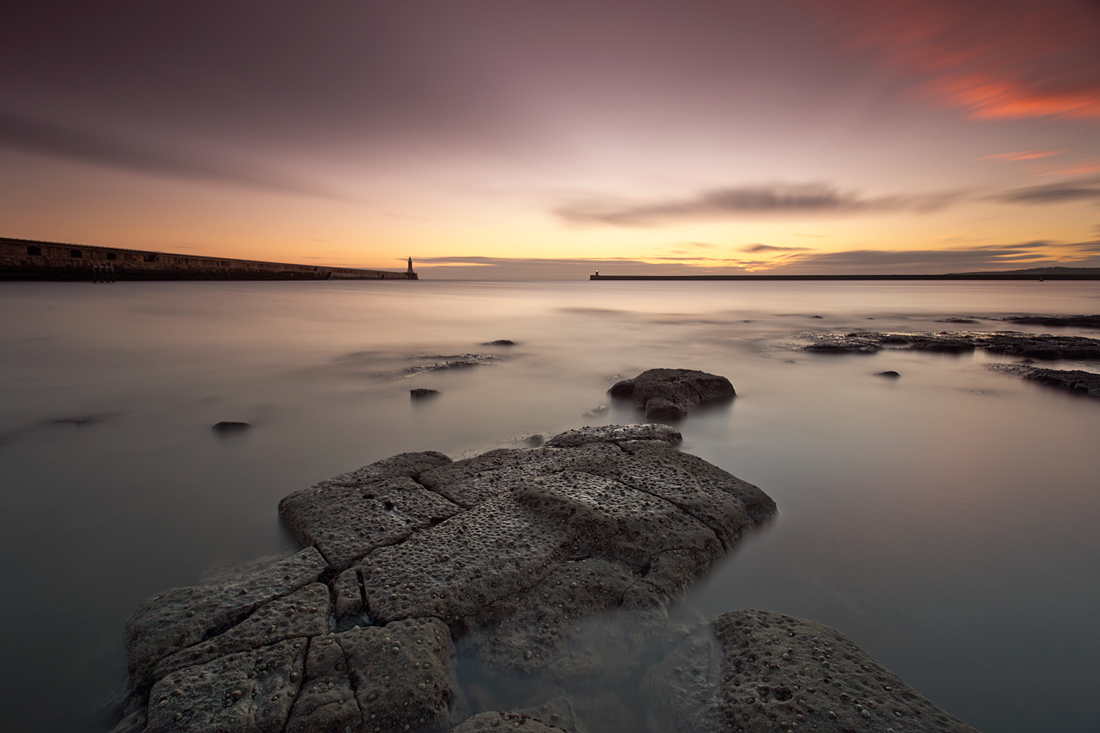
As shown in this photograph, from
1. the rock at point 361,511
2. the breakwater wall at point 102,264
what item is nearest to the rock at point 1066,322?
the rock at point 361,511

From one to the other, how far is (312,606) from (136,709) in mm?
538

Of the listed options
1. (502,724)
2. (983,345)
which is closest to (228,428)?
(502,724)

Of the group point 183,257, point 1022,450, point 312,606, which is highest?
point 183,257

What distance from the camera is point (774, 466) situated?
3881 millimetres

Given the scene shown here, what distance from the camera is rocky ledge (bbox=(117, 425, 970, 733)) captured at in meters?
1.47

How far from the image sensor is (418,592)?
1899mm

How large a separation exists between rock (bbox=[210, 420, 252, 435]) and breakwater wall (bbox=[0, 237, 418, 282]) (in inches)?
1319

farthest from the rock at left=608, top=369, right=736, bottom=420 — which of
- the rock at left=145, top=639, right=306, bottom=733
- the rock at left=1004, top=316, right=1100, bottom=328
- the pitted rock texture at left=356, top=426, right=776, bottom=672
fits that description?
the rock at left=1004, top=316, right=1100, bottom=328

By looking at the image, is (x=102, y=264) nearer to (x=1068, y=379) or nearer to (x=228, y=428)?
(x=228, y=428)

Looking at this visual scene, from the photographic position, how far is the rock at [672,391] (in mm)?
4875

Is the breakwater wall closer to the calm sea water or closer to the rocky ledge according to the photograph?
the calm sea water

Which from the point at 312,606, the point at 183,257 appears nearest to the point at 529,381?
the point at 312,606

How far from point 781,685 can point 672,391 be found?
3738 millimetres

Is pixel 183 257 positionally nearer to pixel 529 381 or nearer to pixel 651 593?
pixel 529 381
